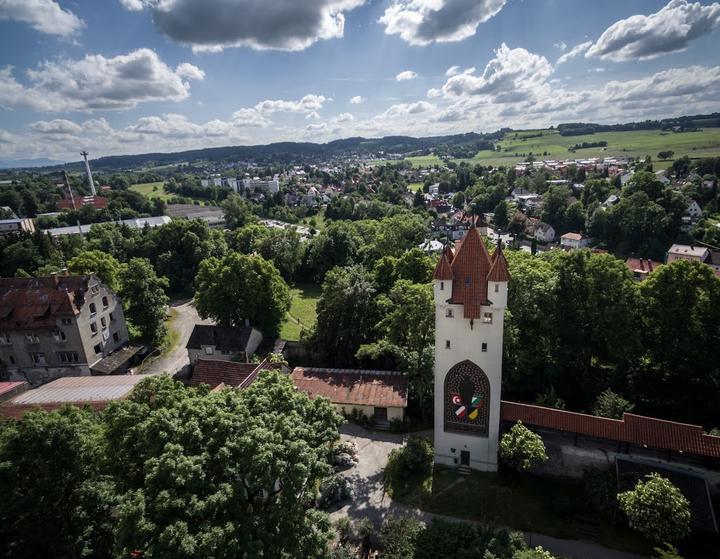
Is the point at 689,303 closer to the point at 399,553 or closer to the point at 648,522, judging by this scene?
the point at 648,522

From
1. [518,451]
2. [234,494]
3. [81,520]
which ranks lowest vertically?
[518,451]

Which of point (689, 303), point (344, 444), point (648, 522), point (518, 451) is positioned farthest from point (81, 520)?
point (689, 303)

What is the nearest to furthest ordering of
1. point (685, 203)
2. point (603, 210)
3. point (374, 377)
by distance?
point (374, 377) → point (685, 203) → point (603, 210)

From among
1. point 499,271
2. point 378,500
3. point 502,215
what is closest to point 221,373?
point 378,500

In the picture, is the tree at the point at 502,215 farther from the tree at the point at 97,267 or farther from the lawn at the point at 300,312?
the tree at the point at 97,267

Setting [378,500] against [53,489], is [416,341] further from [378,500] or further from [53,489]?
[53,489]

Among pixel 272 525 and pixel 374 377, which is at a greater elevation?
pixel 272 525

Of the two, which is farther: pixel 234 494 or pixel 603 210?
pixel 603 210

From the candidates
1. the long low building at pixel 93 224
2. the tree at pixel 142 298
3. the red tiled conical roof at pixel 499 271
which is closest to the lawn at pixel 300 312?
the tree at pixel 142 298

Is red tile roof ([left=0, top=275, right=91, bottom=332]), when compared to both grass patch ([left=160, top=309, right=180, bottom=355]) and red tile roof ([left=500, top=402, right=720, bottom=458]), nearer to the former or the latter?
grass patch ([left=160, top=309, right=180, bottom=355])
